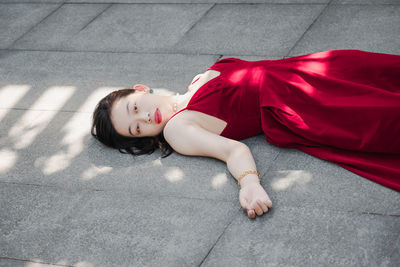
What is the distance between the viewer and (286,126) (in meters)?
2.80

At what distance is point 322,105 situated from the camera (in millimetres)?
2674

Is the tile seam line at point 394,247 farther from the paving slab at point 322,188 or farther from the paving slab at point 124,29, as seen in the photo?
the paving slab at point 124,29

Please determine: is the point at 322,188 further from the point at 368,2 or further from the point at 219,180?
the point at 368,2

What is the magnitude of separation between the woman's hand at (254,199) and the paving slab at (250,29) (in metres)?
1.65

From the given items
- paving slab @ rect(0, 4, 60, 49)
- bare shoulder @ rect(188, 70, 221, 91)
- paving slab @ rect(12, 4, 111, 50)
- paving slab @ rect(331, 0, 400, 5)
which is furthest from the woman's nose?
paving slab @ rect(0, 4, 60, 49)

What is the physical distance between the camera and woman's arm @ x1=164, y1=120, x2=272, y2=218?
251cm

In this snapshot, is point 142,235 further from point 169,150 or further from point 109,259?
point 169,150

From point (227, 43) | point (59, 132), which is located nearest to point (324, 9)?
point (227, 43)

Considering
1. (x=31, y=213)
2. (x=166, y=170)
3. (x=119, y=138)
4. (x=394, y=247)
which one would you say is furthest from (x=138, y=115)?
(x=394, y=247)

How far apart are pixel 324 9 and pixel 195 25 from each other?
3.95 ft

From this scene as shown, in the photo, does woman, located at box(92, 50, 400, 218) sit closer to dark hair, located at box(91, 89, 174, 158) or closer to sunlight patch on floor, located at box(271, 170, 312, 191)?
dark hair, located at box(91, 89, 174, 158)

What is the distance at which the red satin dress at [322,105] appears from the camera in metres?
2.52

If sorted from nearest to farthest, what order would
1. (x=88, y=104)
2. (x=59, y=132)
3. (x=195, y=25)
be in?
(x=59, y=132), (x=88, y=104), (x=195, y=25)

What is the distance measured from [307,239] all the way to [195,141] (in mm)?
899
